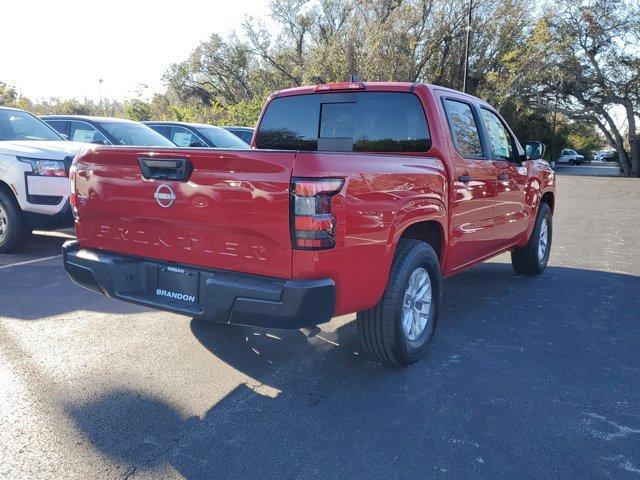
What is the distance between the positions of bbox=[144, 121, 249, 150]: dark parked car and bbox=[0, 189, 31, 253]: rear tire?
5.20 meters

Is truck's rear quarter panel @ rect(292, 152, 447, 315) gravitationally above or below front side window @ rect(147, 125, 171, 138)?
below

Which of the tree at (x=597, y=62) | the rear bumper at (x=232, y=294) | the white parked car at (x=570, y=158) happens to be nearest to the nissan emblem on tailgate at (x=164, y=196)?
the rear bumper at (x=232, y=294)

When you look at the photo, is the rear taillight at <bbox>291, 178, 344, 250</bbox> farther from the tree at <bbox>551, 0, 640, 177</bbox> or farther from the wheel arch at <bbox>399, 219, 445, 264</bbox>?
the tree at <bbox>551, 0, 640, 177</bbox>

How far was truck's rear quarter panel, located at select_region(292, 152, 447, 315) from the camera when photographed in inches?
113

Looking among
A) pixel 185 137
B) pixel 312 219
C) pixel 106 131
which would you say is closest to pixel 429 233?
pixel 312 219

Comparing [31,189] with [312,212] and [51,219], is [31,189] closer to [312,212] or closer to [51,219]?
[51,219]

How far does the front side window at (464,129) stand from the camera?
4.48m

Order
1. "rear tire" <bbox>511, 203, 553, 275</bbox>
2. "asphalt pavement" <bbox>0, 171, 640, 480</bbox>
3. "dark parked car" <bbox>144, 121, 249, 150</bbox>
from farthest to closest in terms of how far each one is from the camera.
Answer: "dark parked car" <bbox>144, 121, 249, 150</bbox>, "rear tire" <bbox>511, 203, 553, 275</bbox>, "asphalt pavement" <bbox>0, 171, 640, 480</bbox>

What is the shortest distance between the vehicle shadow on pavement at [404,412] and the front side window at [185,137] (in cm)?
771

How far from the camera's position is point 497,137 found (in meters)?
5.41

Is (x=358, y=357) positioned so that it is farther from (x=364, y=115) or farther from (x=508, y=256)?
(x=508, y=256)

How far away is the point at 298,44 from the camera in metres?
38.2

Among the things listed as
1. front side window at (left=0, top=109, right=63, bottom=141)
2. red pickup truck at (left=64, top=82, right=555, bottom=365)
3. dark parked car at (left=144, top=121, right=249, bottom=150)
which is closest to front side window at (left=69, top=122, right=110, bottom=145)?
front side window at (left=0, top=109, right=63, bottom=141)

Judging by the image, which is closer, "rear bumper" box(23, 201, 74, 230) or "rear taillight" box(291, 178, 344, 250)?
"rear taillight" box(291, 178, 344, 250)
